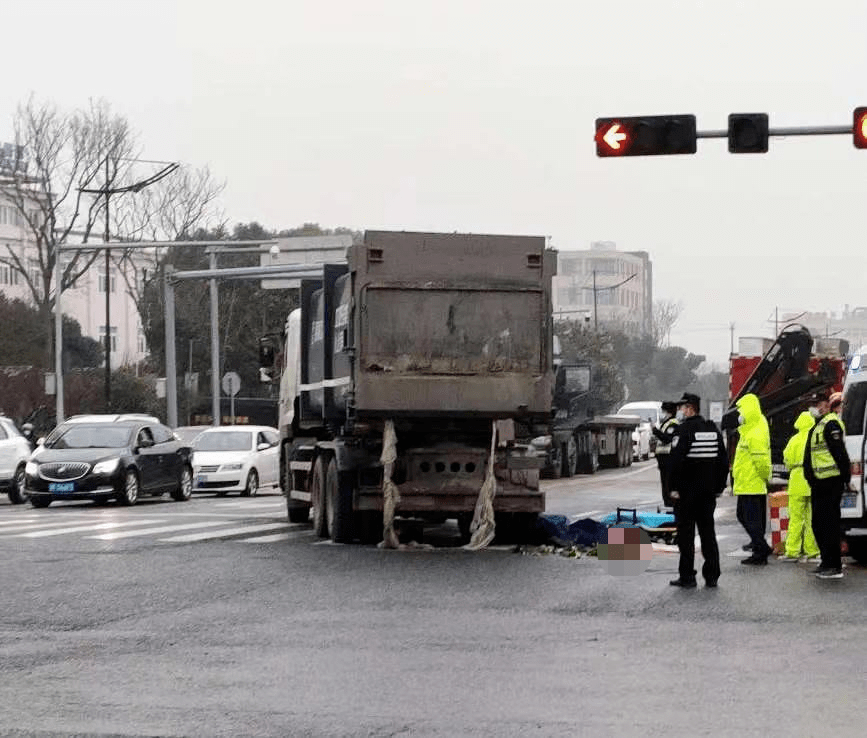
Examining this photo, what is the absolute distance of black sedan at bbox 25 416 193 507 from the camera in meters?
32.0

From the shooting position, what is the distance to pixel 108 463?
106 feet

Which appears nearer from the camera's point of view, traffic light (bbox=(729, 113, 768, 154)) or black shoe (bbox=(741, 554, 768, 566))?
black shoe (bbox=(741, 554, 768, 566))

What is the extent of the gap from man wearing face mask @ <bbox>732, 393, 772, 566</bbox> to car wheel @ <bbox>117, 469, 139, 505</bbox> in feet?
51.7

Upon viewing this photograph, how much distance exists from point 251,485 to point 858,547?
833 inches

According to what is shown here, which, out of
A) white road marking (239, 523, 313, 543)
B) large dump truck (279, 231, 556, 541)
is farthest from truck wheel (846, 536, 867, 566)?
white road marking (239, 523, 313, 543)

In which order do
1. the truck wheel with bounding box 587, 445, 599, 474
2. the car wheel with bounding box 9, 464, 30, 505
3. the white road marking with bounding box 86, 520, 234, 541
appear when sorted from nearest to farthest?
the white road marking with bounding box 86, 520, 234, 541, the car wheel with bounding box 9, 464, 30, 505, the truck wheel with bounding box 587, 445, 599, 474

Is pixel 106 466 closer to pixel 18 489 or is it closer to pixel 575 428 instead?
pixel 18 489

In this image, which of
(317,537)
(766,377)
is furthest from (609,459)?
(317,537)

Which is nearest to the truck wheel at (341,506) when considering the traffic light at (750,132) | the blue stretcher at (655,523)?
the blue stretcher at (655,523)

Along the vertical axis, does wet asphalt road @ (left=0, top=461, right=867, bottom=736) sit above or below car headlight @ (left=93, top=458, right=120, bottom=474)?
below

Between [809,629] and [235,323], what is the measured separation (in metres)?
71.2

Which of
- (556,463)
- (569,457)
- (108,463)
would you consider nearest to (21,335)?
(569,457)

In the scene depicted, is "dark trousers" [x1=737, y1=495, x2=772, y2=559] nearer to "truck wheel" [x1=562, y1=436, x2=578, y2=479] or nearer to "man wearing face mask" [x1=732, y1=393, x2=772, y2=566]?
"man wearing face mask" [x1=732, y1=393, x2=772, y2=566]

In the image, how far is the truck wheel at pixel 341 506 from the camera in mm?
21594
